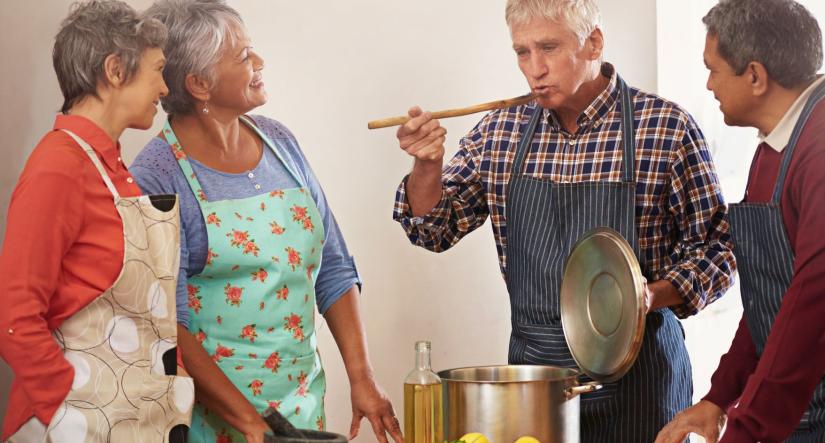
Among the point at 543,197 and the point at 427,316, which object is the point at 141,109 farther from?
the point at 427,316

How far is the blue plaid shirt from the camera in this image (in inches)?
84.7

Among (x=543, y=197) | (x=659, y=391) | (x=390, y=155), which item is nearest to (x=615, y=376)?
(x=659, y=391)

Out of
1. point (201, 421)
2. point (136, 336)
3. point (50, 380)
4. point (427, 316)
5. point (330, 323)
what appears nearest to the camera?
point (50, 380)

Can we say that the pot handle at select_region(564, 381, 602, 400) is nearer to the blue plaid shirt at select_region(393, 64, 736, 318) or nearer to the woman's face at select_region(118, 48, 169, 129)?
the blue plaid shirt at select_region(393, 64, 736, 318)

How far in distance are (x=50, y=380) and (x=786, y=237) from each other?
1.29 meters

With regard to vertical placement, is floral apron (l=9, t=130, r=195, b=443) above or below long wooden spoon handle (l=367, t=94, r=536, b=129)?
below

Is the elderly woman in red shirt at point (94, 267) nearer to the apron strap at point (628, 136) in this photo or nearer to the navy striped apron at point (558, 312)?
the navy striped apron at point (558, 312)

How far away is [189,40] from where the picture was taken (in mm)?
2043

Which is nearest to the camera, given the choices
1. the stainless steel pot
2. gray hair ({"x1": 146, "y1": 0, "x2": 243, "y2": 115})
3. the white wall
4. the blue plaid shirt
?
the stainless steel pot

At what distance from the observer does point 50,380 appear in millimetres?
1588

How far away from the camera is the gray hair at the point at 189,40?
204 centimetres

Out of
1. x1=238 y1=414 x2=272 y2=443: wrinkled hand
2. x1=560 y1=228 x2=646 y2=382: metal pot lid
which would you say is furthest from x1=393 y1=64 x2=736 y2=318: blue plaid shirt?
x1=238 y1=414 x2=272 y2=443: wrinkled hand

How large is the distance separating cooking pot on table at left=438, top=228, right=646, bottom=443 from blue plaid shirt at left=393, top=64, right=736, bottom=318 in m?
0.26

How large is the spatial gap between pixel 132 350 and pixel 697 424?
1.03 metres
